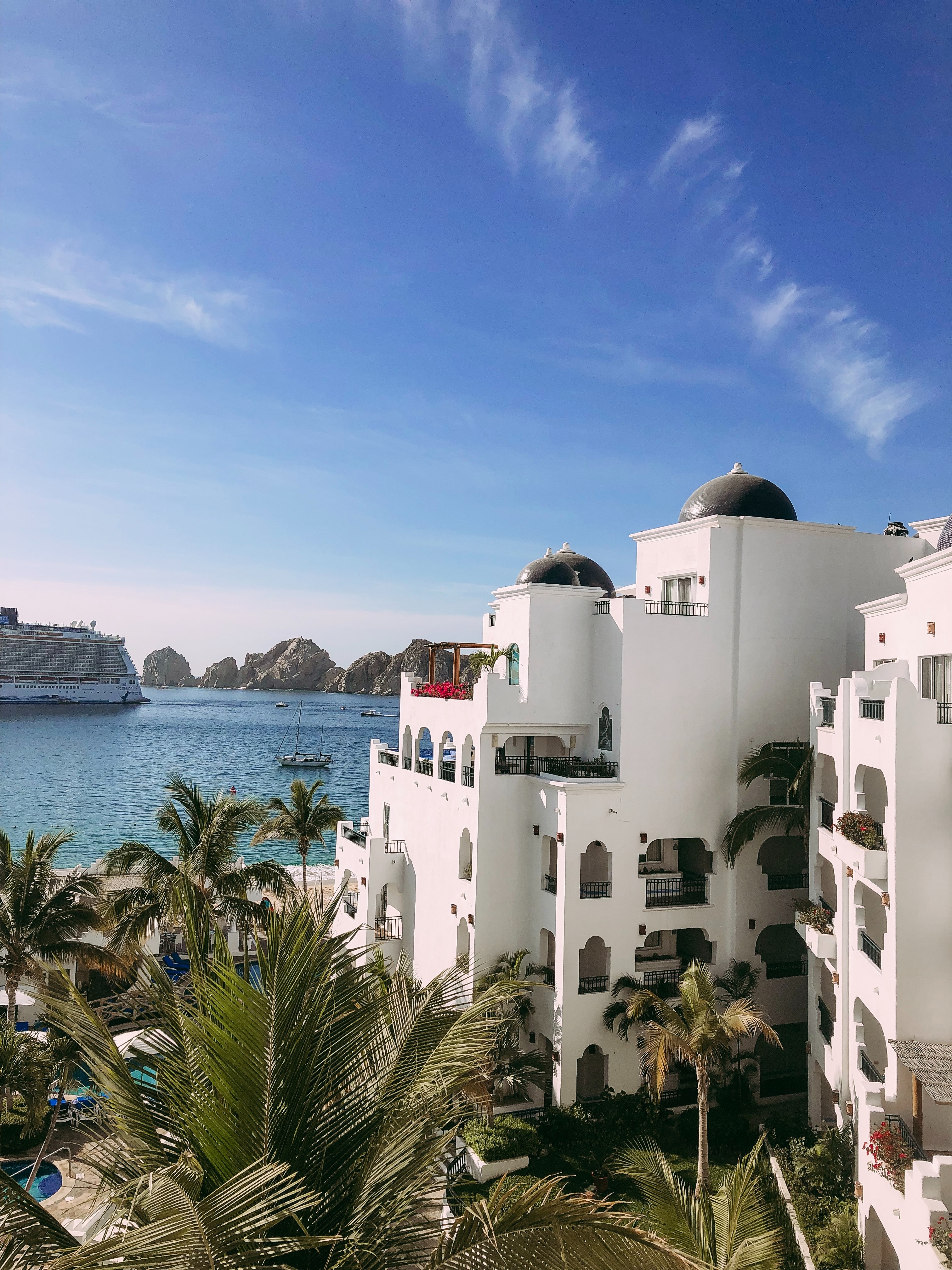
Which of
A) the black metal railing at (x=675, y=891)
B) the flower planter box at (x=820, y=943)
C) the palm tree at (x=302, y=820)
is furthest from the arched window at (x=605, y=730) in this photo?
the palm tree at (x=302, y=820)

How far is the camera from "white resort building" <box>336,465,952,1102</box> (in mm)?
25281

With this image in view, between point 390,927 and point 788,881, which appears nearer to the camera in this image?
point 788,881

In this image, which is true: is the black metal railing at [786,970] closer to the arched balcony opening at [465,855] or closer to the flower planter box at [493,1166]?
the flower planter box at [493,1166]

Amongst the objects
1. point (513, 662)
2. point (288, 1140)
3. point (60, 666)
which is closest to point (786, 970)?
point (513, 662)

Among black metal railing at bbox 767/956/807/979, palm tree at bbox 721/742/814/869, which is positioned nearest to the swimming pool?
palm tree at bbox 721/742/814/869

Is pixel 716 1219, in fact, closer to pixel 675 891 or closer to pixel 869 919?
pixel 869 919

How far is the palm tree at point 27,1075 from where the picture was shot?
71.0ft

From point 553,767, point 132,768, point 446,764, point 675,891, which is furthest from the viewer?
point 132,768

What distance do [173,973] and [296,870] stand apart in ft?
105

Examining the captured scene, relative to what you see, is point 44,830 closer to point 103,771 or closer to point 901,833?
point 103,771

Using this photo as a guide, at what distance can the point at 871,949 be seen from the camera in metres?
18.2

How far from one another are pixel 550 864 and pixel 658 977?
4.47 metres

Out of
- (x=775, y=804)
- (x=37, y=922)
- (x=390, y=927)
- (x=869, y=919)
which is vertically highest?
(x=775, y=804)

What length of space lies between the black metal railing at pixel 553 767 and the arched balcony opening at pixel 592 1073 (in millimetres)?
7884
